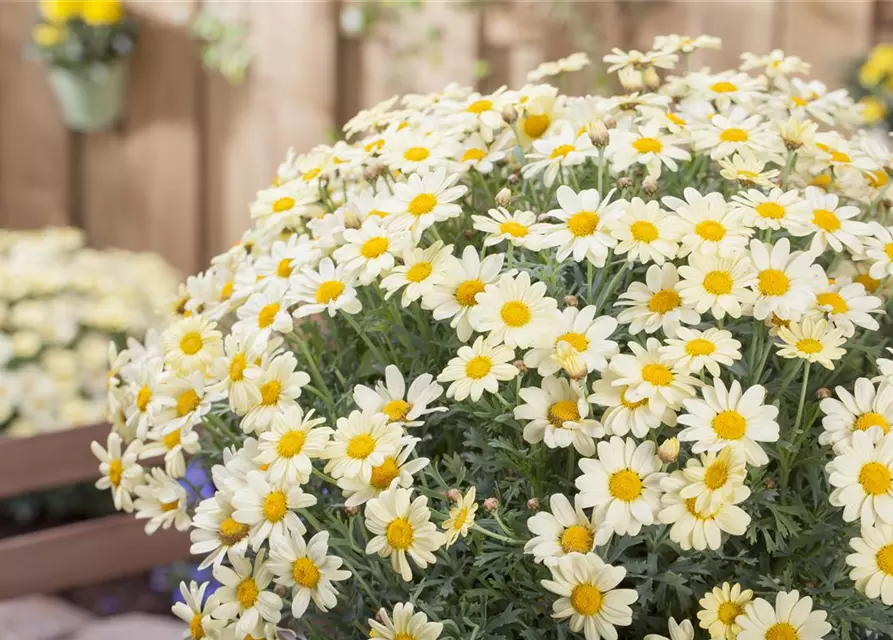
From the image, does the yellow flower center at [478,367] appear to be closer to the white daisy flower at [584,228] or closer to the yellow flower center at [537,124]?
the white daisy flower at [584,228]

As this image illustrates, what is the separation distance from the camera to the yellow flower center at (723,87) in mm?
641

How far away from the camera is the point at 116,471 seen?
61cm

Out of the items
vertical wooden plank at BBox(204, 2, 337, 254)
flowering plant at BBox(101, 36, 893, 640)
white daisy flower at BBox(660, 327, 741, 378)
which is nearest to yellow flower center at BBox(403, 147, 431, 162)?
flowering plant at BBox(101, 36, 893, 640)

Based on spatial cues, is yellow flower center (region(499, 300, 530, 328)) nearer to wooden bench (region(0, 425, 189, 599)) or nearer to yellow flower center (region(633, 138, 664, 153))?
yellow flower center (region(633, 138, 664, 153))

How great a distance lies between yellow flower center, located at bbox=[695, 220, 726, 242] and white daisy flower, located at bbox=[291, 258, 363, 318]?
18 centimetres

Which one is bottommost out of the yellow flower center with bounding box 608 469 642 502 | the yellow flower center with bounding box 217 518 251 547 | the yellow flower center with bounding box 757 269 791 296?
the yellow flower center with bounding box 217 518 251 547

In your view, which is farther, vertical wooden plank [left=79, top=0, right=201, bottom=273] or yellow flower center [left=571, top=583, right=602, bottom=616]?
vertical wooden plank [left=79, top=0, right=201, bottom=273]

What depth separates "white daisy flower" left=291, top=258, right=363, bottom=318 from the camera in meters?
0.51

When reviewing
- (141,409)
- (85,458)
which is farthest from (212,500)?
(85,458)

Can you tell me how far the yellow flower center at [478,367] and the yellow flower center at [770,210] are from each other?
0.16 metres

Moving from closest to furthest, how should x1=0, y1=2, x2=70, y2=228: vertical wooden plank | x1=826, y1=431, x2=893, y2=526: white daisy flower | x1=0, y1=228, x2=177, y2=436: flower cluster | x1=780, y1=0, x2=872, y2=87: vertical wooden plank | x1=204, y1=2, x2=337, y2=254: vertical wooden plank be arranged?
1. x1=826, y1=431, x2=893, y2=526: white daisy flower
2. x1=0, y1=228, x2=177, y2=436: flower cluster
3. x1=780, y1=0, x2=872, y2=87: vertical wooden plank
4. x1=204, y1=2, x2=337, y2=254: vertical wooden plank
5. x1=0, y1=2, x2=70, y2=228: vertical wooden plank

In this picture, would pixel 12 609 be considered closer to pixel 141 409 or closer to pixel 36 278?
pixel 141 409

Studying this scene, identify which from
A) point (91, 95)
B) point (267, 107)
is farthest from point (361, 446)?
point (91, 95)

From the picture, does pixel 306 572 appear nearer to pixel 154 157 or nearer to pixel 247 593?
pixel 247 593
